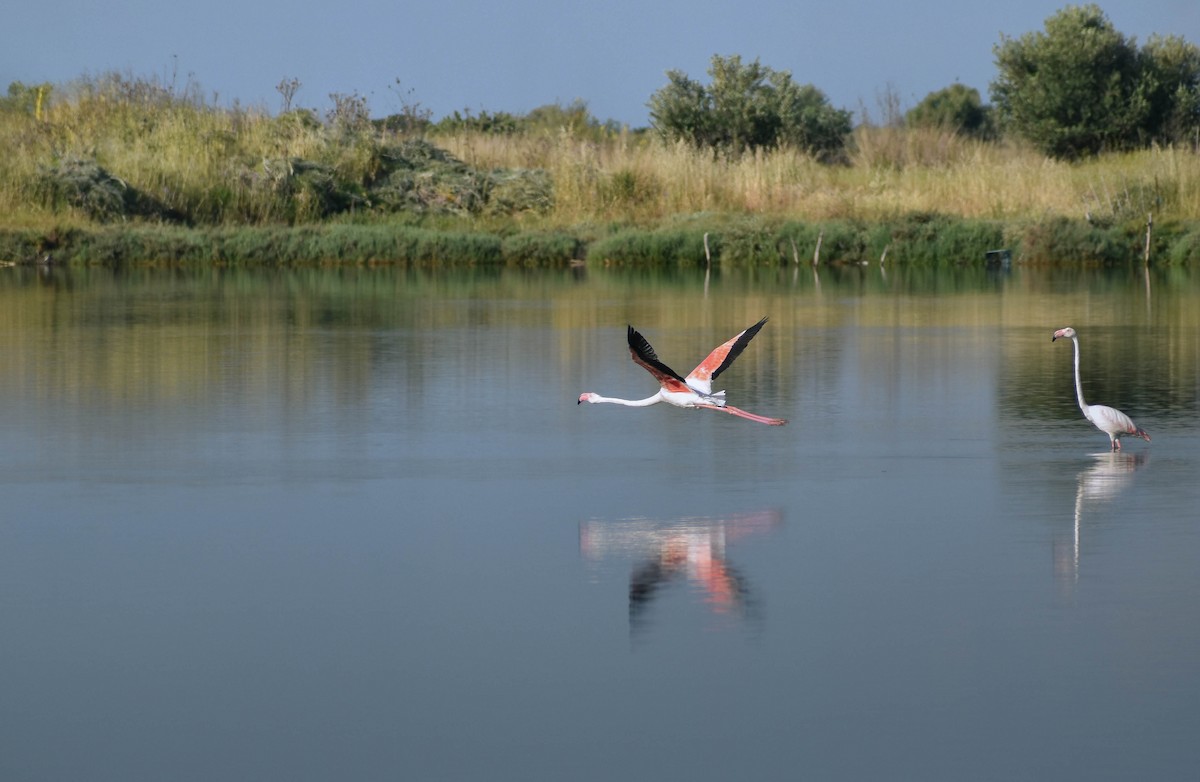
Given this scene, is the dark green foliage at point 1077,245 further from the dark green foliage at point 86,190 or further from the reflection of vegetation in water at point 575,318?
the dark green foliage at point 86,190

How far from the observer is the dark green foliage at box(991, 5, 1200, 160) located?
4184 centimetres

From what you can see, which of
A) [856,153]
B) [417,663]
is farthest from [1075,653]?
[856,153]

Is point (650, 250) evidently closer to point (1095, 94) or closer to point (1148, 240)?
point (1148, 240)

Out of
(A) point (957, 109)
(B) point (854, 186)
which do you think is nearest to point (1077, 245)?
(B) point (854, 186)

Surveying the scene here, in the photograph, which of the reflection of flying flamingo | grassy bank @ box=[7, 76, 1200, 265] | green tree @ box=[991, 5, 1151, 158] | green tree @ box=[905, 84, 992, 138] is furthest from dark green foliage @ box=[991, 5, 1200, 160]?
the reflection of flying flamingo

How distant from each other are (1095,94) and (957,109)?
81.1ft

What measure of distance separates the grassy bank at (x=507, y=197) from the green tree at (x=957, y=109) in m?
25.0

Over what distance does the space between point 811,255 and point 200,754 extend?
25599 mm

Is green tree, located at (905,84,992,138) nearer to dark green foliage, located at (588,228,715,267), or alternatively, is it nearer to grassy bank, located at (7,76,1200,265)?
grassy bank, located at (7,76,1200,265)

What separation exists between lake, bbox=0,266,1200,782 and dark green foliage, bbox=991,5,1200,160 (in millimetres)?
28160

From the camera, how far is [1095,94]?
42219 millimetres

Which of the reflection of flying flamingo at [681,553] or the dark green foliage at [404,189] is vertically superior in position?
the dark green foliage at [404,189]

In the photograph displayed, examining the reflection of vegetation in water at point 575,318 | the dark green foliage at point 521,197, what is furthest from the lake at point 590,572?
the dark green foliage at point 521,197

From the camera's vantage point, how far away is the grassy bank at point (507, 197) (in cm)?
3045
